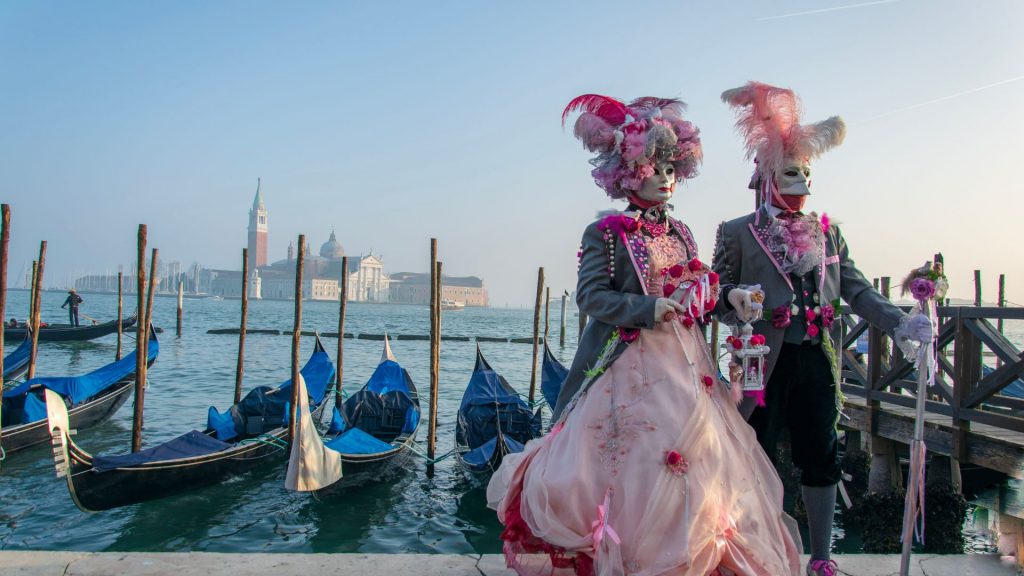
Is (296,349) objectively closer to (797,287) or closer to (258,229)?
(797,287)

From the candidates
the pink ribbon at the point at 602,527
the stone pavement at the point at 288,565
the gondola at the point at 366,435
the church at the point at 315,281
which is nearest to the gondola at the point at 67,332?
the gondola at the point at 366,435

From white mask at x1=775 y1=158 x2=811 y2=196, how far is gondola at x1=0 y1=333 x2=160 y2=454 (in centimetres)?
703

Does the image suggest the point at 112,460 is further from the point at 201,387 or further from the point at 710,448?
the point at 201,387

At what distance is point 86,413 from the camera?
358 inches

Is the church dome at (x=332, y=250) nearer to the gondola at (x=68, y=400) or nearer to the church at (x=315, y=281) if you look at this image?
the church at (x=315, y=281)

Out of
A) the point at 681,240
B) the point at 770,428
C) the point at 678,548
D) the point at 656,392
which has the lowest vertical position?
the point at 678,548

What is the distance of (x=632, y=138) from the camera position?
2057 millimetres

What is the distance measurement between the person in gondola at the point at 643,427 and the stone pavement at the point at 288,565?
352 mm

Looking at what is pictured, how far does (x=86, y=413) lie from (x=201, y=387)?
4941 mm

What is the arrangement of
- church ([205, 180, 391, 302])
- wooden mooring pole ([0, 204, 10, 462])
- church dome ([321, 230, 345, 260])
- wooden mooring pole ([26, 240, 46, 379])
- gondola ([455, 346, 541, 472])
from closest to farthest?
gondola ([455, 346, 541, 472]) < wooden mooring pole ([0, 204, 10, 462]) < wooden mooring pole ([26, 240, 46, 379]) < church ([205, 180, 391, 302]) < church dome ([321, 230, 345, 260])

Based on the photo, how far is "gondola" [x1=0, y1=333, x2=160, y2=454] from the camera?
24.4 ft

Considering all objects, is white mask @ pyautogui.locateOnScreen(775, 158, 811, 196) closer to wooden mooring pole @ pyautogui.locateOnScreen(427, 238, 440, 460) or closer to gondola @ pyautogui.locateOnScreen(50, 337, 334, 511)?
gondola @ pyautogui.locateOnScreen(50, 337, 334, 511)

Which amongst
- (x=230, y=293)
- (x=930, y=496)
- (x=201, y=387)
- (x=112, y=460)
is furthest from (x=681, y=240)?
(x=230, y=293)

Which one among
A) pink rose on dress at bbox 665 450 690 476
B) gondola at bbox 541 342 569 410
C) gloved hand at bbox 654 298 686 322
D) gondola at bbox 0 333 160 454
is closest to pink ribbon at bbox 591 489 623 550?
pink rose on dress at bbox 665 450 690 476
